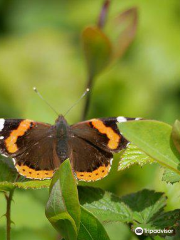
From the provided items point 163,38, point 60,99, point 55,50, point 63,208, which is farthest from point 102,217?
point 55,50

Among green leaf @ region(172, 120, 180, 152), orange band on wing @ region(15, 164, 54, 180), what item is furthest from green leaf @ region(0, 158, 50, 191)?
green leaf @ region(172, 120, 180, 152)

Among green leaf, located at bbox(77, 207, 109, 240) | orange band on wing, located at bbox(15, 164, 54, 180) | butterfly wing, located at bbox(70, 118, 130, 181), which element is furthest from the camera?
butterfly wing, located at bbox(70, 118, 130, 181)

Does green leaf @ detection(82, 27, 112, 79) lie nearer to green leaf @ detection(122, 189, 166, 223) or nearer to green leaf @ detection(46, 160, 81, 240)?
green leaf @ detection(122, 189, 166, 223)

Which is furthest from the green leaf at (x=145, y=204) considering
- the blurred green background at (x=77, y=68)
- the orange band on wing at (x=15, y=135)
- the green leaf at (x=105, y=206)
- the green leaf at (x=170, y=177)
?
the blurred green background at (x=77, y=68)

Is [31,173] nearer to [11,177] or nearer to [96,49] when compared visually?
[11,177]

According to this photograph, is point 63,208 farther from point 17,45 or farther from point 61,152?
point 17,45

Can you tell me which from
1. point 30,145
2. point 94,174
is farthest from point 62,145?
point 94,174

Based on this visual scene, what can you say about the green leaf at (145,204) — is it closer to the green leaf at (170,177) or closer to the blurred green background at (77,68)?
the green leaf at (170,177)
